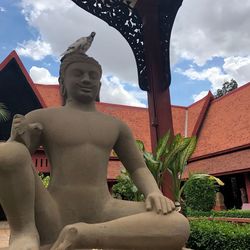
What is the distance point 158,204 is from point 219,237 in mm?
3081

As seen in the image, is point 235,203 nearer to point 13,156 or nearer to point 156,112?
point 156,112

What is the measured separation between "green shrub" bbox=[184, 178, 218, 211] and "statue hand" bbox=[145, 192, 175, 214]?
7.71m

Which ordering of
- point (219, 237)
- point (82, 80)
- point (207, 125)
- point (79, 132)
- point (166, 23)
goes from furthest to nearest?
point (207, 125) < point (166, 23) < point (219, 237) < point (82, 80) < point (79, 132)

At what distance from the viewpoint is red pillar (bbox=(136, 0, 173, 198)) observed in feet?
18.3

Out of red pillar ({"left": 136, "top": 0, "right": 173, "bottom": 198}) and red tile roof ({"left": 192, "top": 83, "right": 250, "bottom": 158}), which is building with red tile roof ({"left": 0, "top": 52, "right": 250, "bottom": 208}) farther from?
red pillar ({"left": 136, "top": 0, "right": 173, "bottom": 198})

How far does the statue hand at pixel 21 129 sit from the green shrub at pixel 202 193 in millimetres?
7935

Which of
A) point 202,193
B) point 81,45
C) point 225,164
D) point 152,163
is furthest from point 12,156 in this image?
point 225,164

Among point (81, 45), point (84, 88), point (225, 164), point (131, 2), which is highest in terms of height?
point (131, 2)

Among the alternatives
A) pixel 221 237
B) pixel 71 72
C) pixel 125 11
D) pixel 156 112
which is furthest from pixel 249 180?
pixel 71 72

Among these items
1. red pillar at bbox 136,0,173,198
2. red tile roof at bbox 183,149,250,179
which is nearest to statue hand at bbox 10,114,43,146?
red pillar at bbox 136,0,173,198

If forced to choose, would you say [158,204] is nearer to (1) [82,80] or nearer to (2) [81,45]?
(1) [82,80]

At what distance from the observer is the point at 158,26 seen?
5672 mm

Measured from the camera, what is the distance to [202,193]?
31.2ft

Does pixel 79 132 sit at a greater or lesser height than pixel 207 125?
lesser
